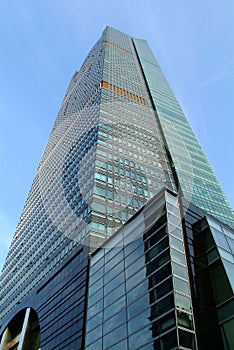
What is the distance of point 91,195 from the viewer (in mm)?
50031

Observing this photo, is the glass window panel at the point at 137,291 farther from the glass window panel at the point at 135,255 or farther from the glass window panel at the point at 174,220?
the glass window panel at the point at 174,220

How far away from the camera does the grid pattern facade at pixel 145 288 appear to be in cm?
2241

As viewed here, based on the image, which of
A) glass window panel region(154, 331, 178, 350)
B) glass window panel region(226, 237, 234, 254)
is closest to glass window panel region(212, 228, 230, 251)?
glass window panel region(226, 237, 234, 254)

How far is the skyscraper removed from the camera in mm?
41156

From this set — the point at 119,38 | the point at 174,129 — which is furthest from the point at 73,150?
the point at 119,38

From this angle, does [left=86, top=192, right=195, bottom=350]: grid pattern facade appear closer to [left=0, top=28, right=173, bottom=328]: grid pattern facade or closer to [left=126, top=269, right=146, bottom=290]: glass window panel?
[left=126, top=269, right=146, bottom=290]: glass window panel

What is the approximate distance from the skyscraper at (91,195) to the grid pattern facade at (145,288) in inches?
17.1

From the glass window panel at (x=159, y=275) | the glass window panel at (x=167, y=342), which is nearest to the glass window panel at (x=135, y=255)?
the glass window panel at (x=159, y=275)

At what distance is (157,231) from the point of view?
1113 inches

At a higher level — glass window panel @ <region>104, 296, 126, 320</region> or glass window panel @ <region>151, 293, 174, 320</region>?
glass window panel @ <region>104, 296, 126, 320</region>

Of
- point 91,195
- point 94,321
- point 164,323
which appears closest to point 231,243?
point 164,323

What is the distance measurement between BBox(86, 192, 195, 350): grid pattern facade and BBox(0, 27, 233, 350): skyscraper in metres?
0.43

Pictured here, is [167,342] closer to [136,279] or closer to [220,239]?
[136,279]

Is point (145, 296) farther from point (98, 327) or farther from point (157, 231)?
point (98, 327)
